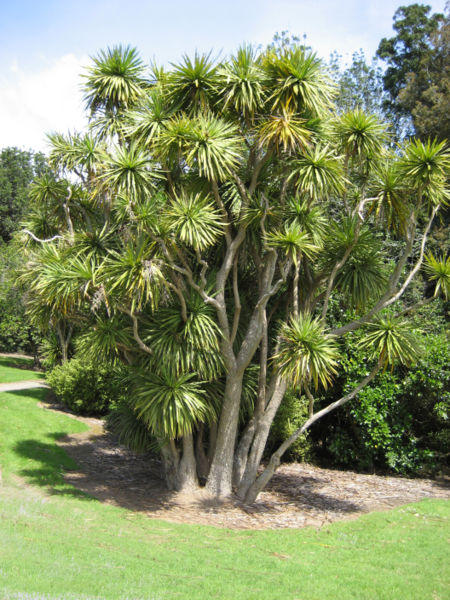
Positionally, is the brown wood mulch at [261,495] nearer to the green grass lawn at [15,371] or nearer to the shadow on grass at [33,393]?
the shadow on grass at [33,393]

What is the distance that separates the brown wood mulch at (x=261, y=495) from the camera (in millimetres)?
8906

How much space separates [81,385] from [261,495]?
8.18m

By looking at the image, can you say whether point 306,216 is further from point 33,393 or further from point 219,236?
point 33,393

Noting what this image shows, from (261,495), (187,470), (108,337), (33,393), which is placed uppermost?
(108,337)

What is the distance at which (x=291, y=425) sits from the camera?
41.1 feet

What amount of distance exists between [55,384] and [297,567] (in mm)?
12168

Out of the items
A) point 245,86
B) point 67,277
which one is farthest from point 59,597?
point 245,86

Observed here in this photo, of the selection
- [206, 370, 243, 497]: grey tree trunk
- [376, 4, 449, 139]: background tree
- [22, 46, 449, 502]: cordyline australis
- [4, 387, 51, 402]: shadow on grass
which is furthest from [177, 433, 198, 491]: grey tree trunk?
[376, 4, 449, 139]: background tree

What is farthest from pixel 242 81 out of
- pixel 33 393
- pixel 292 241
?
pixel 33 393

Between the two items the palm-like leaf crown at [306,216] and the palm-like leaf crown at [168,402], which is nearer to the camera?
the palm-like leaf crown at [168,402]

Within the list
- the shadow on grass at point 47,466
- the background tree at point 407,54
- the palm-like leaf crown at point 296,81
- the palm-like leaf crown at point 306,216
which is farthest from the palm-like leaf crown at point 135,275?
→ the background tree at point 407,54

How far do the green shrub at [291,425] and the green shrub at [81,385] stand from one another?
18.9 ft

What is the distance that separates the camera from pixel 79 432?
1474cm

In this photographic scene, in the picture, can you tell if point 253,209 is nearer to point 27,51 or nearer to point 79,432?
point 27,51
